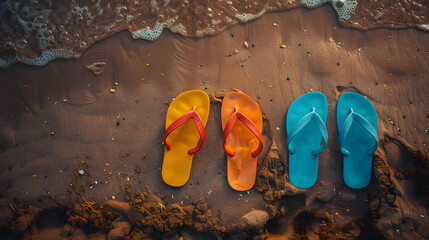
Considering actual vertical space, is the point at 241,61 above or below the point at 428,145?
above

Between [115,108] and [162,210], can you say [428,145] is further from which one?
[115,108]

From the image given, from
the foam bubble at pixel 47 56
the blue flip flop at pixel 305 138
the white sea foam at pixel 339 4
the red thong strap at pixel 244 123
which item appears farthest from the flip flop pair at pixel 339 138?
→ the foam bubble at pixel 47 56

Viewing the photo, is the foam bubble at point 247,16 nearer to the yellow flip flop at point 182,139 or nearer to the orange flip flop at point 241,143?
the orange flip flop at point 241,143

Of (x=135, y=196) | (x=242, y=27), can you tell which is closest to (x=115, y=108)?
(x=135, y=196)

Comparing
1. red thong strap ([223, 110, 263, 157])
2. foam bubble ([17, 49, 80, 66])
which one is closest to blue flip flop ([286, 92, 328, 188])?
red thong strap ([223, 110, 263, 157])

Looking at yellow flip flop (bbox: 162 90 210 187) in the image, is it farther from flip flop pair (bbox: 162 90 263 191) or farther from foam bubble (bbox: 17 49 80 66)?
foam bubble (bbox: 17 49 80 66)

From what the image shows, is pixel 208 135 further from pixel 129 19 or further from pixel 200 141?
pixel 129 19
